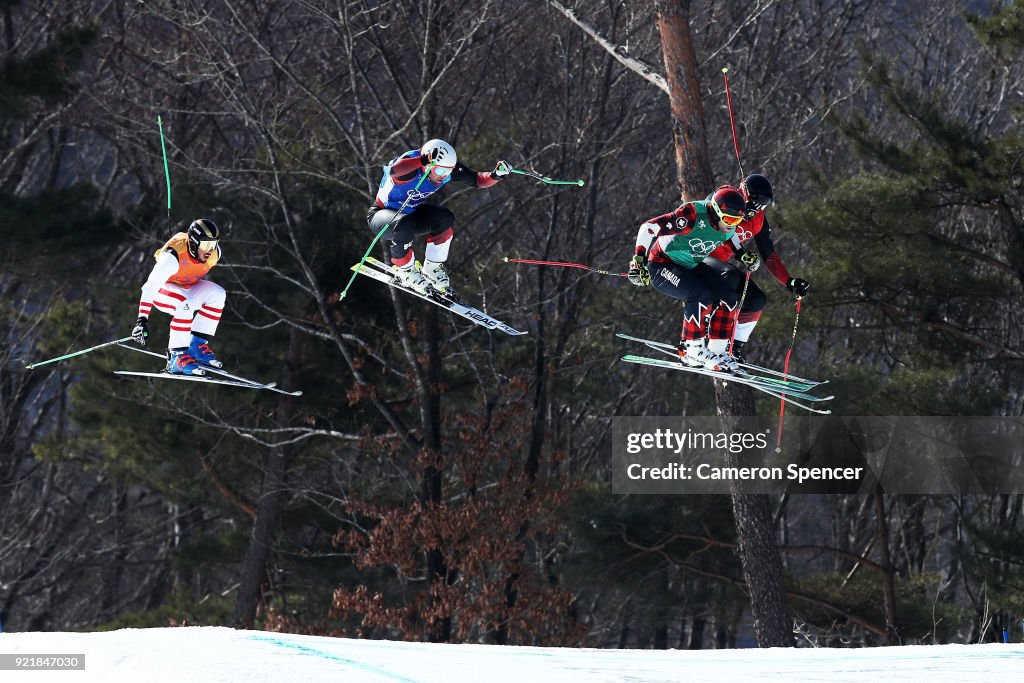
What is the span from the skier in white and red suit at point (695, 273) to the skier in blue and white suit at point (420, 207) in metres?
1.34

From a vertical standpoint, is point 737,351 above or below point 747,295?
below

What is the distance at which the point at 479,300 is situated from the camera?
18328mm

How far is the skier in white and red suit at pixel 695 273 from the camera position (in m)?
10.3

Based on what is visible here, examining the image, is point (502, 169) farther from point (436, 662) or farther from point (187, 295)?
point (436, 662)

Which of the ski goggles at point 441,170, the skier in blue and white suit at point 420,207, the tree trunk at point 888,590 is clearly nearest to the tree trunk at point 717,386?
the skier in blue and white suit at point 420,207

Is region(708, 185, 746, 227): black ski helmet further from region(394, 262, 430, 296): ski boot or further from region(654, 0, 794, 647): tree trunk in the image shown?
region(654, 0, 794, 647): tree trunk

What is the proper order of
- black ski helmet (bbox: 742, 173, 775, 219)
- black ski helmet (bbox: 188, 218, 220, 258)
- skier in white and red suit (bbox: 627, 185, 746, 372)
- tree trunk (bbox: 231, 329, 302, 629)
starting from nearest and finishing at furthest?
black ski helmet (bbox: 742, 173, 775, 219), skier in white and red suit (bbox: 627, 185, 746, 372), black ski helmet (bbox: 188, 218, 220, 258), tree trunk (bbox: 231, 329, 302, 629)

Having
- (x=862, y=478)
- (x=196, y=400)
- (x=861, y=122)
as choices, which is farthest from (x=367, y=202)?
(x=862, y=478)

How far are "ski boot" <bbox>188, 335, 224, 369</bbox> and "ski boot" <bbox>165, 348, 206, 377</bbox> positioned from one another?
0.17ft

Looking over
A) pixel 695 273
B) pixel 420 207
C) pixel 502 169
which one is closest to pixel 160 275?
pixel 420 207

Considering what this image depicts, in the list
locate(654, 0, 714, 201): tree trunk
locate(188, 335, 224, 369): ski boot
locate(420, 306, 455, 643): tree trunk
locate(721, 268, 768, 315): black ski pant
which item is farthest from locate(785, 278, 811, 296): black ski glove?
locate(420, 306, 455, 643): tree trunk

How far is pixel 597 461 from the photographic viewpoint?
2516 centimetres

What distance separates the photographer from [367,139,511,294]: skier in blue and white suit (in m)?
10.0

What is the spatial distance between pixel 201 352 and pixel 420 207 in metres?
2.18
